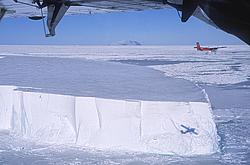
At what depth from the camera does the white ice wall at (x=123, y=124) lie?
3.83 metres

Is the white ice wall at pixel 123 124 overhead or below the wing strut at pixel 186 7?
below

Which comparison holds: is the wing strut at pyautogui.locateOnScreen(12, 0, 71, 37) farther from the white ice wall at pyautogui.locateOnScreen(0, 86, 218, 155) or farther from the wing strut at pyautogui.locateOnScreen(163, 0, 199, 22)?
the white ice wall at pyautogui.locateOnScreen(0, 86, 218, 155)

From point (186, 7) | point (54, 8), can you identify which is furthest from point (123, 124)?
point (186, 7)

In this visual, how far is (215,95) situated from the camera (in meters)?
7.91

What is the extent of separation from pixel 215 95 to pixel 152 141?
4553 millimetres

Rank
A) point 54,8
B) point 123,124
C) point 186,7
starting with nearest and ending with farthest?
point 186,7, point 54,8, point 123,124

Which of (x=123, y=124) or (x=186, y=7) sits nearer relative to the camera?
→ (x=186, y=7)

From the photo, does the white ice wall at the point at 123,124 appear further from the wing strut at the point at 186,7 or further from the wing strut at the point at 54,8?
the wing strut at the point at 186,7

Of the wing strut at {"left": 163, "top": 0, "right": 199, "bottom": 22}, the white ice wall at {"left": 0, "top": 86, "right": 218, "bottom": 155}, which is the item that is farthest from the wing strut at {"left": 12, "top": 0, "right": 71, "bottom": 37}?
the white ice wall at {"left": 0, "top": 86, "right": 218, "bottom": 155}

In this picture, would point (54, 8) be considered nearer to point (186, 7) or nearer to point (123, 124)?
point (186, 7)

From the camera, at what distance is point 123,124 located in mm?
3951

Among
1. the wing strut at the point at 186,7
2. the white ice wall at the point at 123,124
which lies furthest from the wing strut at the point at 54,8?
the white ice wall at the point at 123,124

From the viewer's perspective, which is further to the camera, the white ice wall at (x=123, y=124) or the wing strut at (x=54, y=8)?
the white ice wall at (x=123, y=124)

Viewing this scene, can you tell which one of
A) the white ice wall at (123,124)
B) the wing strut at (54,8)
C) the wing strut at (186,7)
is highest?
the wing strut at (186,7)
